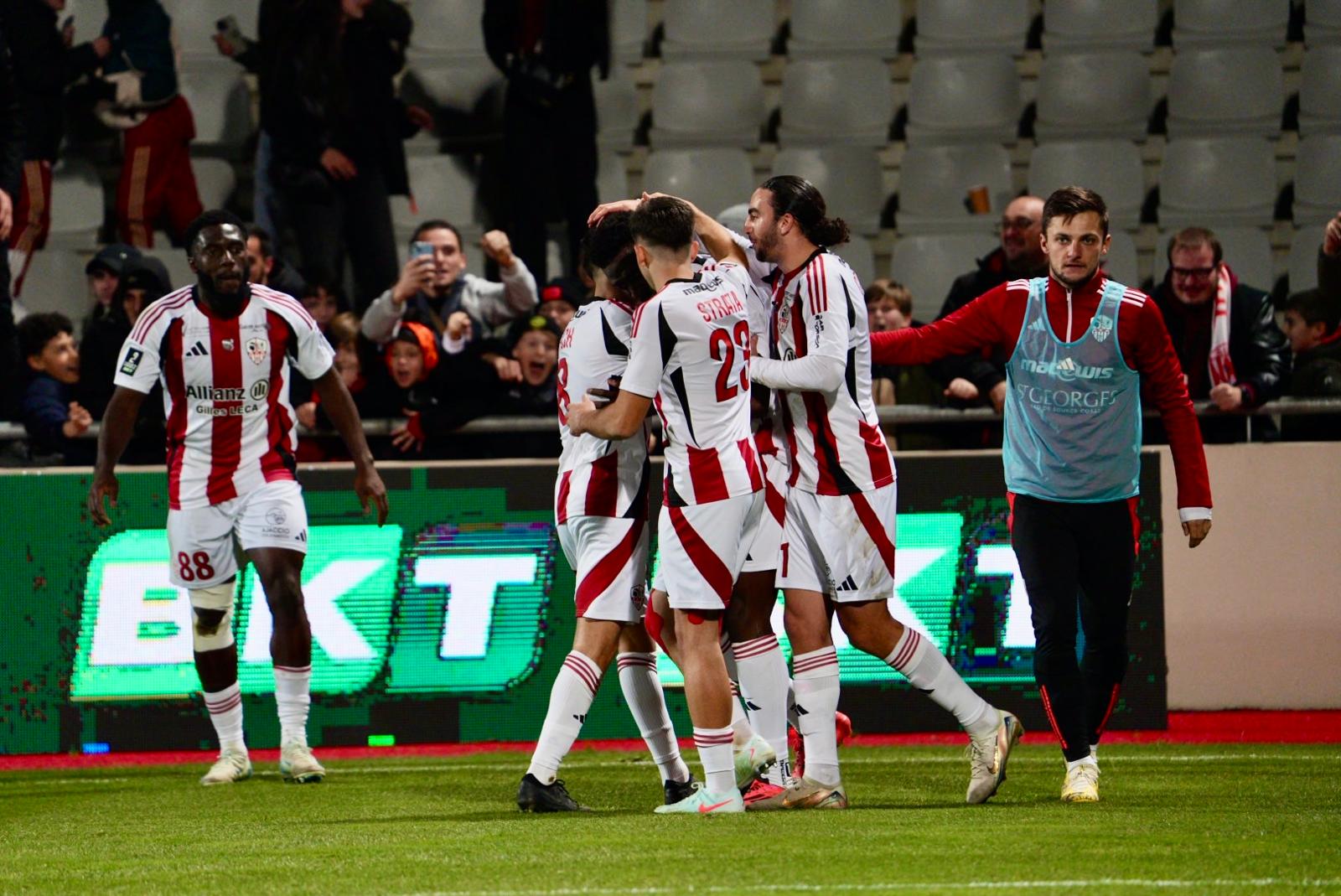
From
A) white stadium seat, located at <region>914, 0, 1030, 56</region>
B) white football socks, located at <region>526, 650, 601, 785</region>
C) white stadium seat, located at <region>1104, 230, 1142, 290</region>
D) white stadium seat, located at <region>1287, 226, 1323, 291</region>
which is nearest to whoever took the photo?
white football socks, located at <region>526, 650, 601, 785</region>

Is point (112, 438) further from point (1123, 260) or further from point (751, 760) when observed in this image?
point (1123, 260)

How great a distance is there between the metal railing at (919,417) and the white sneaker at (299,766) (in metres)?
2.26

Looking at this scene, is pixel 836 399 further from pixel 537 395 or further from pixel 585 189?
pixel 585 189

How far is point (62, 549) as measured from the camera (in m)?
9.65

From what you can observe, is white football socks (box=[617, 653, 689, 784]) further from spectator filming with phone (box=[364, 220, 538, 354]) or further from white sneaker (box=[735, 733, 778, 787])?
spectator filming with phone (box=[364, 220, 538, 354])

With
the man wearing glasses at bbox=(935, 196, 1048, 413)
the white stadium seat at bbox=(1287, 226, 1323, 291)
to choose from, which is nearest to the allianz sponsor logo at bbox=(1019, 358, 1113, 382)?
the man wearing glasses at bbox=(935, 196, 1048, 413)

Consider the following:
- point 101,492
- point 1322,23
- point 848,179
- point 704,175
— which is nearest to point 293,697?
point 101,492

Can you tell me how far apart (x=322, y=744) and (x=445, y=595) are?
1.00m

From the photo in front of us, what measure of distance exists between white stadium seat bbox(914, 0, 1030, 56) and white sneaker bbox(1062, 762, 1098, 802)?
902 cm

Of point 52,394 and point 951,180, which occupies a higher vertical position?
point 951,180

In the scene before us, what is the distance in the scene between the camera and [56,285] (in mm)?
13750

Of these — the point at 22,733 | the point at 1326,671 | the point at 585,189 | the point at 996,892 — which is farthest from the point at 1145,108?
the point at 996,892

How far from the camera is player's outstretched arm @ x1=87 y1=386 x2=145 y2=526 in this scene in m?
8.41

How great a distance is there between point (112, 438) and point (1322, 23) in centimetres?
1003
